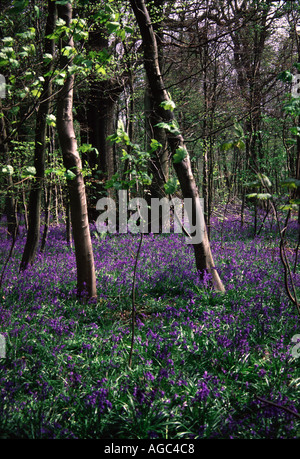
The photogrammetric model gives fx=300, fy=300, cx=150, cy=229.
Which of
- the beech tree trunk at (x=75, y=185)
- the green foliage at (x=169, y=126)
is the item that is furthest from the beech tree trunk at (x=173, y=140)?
the green foliage at (x=169, y=126)

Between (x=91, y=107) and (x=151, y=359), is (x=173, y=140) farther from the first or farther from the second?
(x=91, y=107)

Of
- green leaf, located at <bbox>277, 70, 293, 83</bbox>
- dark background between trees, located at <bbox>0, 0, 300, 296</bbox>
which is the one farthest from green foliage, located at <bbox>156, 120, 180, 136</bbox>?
green leaf, located at <bbox>277, 70, 293, 83</bbox>

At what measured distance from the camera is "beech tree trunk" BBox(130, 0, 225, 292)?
5160 mm

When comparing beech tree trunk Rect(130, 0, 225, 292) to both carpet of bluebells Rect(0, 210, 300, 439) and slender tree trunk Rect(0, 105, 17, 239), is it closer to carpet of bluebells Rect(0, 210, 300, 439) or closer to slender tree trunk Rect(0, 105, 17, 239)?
carpet of bluebells Rect(0, 210, 300, 439)

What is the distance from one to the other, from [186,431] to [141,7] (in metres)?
6.28

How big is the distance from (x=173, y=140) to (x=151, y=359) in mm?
3443

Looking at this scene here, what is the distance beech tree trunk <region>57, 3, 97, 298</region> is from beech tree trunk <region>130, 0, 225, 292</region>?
4.46ft

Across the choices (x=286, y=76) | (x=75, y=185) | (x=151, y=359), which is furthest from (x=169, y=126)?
(x=151, y=359)

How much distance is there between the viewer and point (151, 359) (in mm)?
3543

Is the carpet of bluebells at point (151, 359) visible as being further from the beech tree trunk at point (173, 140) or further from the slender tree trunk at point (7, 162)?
the slender tree trunk at point (7, 162)

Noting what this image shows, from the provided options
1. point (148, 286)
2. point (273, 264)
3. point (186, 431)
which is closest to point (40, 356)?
point (186, 431)

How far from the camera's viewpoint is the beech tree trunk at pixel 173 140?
516 cm

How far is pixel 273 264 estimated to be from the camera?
6.75 m

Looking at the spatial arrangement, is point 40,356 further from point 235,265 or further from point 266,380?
point 235,265
